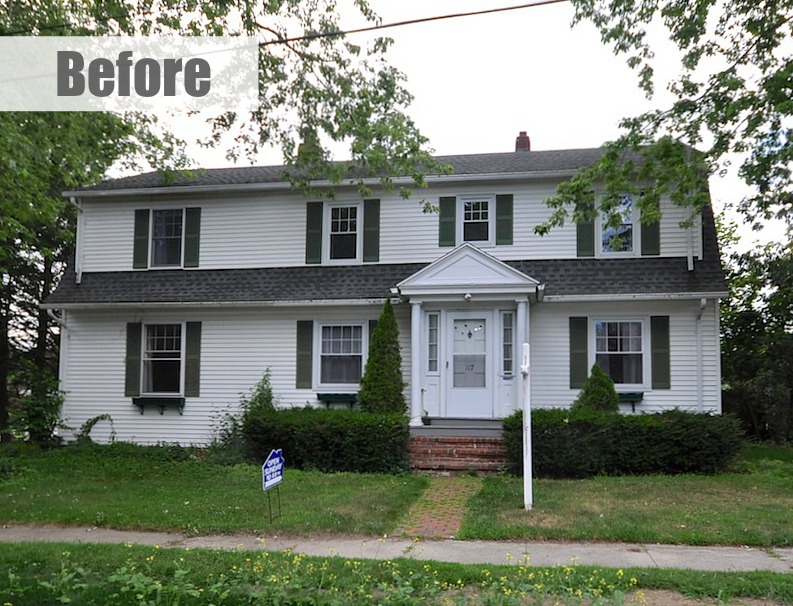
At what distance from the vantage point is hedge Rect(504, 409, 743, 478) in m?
10.9

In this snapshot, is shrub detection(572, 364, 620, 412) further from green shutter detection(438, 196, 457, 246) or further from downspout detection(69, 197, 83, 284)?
downspout detection(69, 197, 83, 284)

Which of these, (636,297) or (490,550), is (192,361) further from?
(490,550)

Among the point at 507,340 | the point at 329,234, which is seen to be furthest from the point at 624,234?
the point at 329,234

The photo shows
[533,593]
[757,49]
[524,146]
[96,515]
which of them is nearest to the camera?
[533,593]

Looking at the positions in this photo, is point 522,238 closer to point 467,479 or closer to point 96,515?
point 467,479

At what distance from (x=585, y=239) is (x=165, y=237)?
916cm

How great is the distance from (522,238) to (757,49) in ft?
17.4

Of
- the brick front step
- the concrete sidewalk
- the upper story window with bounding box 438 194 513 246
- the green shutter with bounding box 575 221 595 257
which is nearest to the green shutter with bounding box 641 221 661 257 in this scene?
the green shutter with bounding box 575 221 595 257

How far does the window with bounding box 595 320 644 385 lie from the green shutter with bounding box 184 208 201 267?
870cm

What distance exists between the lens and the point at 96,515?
8367mm

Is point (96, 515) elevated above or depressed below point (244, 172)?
below

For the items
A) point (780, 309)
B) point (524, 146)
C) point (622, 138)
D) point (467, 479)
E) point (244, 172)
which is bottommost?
point (467, 479)

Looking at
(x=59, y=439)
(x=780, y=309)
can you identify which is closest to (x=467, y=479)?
(x=59, y=439)

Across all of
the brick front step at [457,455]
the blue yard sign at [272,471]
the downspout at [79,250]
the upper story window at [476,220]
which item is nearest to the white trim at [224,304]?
the downspout at [79,250]
